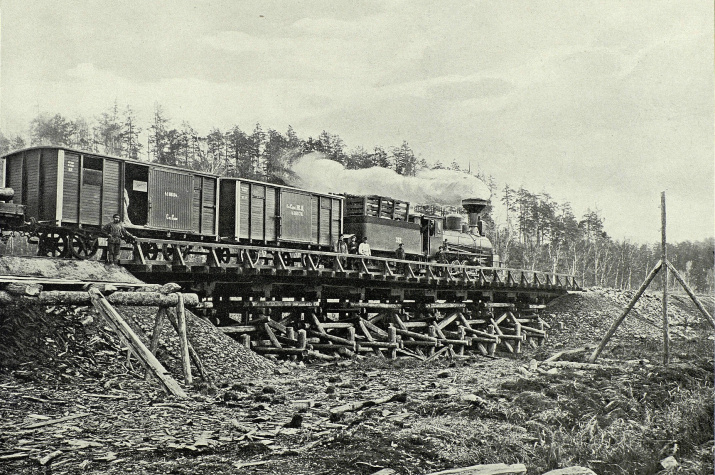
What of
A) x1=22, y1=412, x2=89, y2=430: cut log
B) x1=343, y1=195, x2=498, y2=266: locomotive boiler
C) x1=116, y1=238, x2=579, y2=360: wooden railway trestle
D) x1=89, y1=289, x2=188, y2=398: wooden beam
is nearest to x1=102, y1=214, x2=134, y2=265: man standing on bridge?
x1=116, y1=238, x2=579, y2=360: wooden railway trestle

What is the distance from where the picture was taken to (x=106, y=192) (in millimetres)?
16031

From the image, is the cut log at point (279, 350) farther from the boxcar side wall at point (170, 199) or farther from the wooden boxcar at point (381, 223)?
the wooden boxcar at point (381, 223)

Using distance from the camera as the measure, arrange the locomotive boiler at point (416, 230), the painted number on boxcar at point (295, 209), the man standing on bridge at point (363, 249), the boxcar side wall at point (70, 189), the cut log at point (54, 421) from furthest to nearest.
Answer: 1. the locomotive boiler at point (416, 230)
2. the man standing on bridge at point (363, 249)
3. the painted number on boxcar at point (295, 209)
4. the boxcar side wall at point (70, 189)
5. the cut log at point (54, 421)

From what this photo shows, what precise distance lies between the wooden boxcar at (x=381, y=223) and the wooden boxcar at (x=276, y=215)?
3.14ft

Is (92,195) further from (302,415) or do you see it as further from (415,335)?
(415,335)

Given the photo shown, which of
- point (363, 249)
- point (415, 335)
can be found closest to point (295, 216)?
point (363, 249)

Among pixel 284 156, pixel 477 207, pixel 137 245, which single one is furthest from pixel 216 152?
pixel 137 245

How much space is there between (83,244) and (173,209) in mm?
2685

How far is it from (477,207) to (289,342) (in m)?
16.8

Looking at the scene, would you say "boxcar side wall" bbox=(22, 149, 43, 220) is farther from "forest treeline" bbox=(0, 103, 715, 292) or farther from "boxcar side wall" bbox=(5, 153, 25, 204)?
"forest treeline" bbox=(0, 103, 715, 292)

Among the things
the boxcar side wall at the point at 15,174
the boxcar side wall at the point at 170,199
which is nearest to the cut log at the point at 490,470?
the boxcar side wall at the point at 170,199

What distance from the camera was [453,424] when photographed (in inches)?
298

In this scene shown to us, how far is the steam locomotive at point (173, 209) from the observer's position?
1528 cm

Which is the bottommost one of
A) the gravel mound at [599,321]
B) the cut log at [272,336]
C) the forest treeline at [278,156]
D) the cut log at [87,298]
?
the gravel mound at [599,321]
